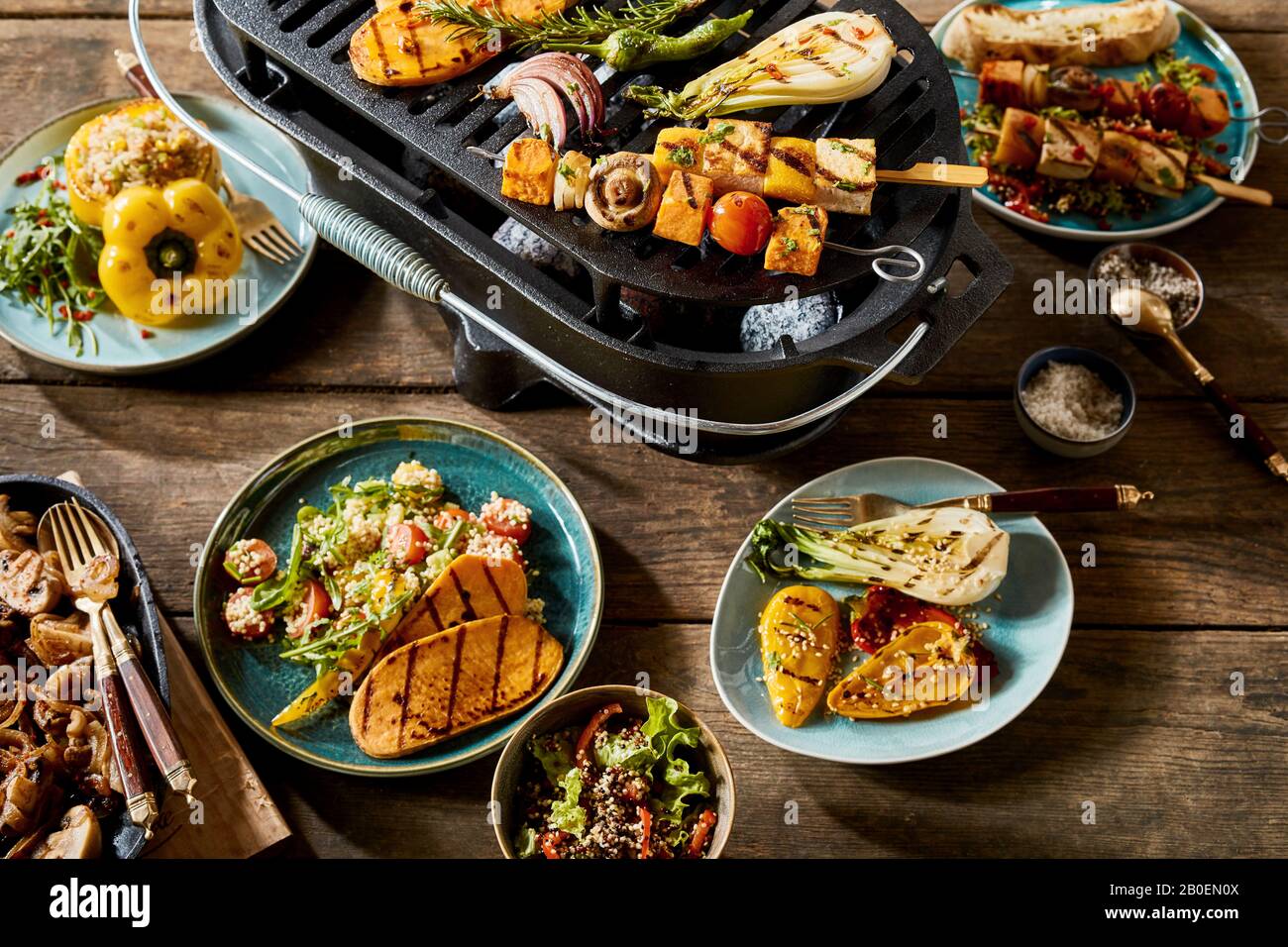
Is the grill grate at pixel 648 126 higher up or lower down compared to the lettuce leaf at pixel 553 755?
higher up

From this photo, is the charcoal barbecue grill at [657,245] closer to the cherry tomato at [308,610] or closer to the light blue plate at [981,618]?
the light blue plate at [981,618]

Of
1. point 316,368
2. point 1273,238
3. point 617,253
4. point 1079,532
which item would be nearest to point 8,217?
point 316,368

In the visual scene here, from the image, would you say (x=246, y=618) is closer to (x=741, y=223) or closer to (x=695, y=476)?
(x=695, y=476)

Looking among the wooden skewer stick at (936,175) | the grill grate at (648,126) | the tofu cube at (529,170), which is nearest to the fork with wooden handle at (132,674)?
the grill grate at (648,126)

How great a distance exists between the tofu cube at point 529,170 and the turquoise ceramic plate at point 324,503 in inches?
32.5

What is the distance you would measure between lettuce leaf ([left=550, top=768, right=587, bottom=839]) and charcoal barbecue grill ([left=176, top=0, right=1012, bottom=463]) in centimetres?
→ 86

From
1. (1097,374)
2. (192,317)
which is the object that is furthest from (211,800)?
(1097,374)

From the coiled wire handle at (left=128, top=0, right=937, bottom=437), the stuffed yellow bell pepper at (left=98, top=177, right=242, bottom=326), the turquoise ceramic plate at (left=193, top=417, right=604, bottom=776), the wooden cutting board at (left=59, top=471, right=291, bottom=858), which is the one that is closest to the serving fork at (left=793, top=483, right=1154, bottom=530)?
the coiled wire handle at (left=128, top=0, right=937, bottom=437)

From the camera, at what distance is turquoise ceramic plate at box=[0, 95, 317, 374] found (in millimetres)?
3129

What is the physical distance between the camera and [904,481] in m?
2.96

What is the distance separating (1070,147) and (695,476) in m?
1.43

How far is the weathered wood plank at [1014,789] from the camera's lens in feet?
9.13

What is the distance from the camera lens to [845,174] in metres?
2.34

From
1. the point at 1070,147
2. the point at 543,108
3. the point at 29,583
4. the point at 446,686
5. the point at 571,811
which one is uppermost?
the point at 543,108
